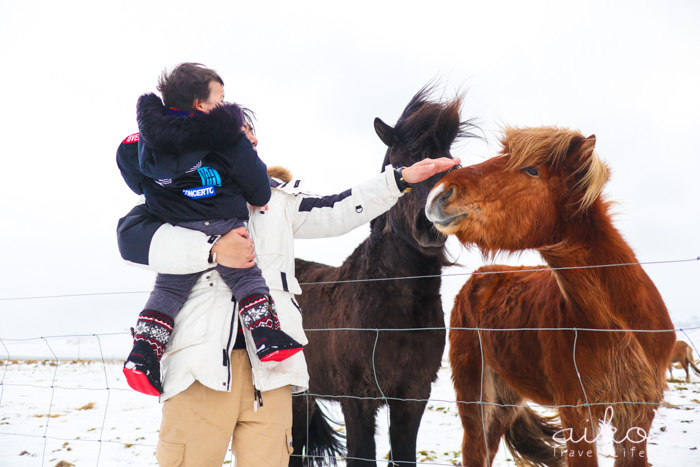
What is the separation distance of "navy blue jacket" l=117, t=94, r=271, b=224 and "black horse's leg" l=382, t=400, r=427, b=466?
5.26 feet

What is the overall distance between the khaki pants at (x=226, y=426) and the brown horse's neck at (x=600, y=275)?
4.78ft

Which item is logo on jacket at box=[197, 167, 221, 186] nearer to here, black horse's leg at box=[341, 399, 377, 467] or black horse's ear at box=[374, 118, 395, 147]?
black horse's ear at box=[374, 118, 395, 147]

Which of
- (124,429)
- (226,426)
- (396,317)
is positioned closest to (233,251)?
(226,426)

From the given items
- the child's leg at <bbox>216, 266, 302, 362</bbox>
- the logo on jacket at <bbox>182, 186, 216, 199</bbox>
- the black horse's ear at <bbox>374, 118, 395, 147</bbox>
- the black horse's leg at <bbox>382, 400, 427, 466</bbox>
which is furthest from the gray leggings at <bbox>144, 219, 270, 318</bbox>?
the black horse's ear at <bbox>374, 118, 395, 147</bbox>

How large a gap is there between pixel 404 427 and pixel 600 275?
1395 mm

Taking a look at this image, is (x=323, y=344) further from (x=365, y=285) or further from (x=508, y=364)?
(x=508, y=364)

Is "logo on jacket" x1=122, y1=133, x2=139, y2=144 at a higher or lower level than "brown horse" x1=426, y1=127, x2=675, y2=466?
higher

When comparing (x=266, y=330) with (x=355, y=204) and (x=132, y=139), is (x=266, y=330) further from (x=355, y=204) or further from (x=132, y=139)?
(x=132, y=139)

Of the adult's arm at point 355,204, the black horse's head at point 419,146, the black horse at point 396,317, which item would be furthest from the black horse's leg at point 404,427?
the adult's arm at point 355,204

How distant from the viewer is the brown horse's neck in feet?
7.33

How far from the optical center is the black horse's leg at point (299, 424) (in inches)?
147

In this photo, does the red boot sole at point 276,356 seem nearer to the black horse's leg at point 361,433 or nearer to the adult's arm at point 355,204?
the adult's arm at point 355,204

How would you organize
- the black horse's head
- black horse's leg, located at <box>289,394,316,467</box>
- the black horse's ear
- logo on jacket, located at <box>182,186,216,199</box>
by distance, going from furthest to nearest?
1. black horse's leg, located at <box>289,394,316,467</box>
2. the black horse's ear
3. the black horse's head
4. logo on jacket, located at <box>182,186,216,199</box>

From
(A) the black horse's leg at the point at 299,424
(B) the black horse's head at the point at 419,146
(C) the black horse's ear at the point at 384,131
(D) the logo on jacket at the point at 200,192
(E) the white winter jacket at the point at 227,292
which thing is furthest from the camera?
(A) the black horse's leg at the point at 299,424
